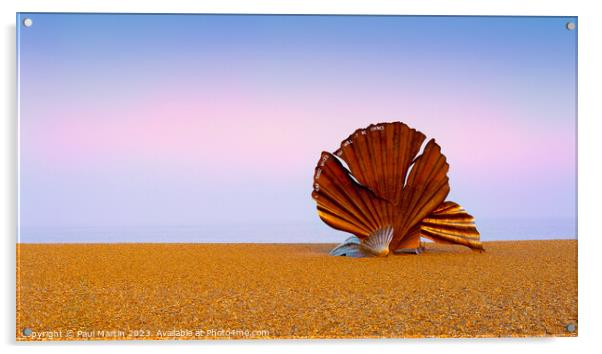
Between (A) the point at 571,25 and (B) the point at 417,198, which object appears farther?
(B) the point at 417,198

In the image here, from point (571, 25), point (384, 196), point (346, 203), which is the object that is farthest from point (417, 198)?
point (571, 25)

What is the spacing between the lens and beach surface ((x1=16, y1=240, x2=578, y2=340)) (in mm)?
4660

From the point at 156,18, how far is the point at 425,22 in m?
1.87

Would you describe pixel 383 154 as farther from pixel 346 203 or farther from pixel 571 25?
pixel 571 25

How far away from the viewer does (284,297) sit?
496 centimetres

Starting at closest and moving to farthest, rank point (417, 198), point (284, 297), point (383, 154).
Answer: point (284, 297)
point (383, 154)
point (417, 198)

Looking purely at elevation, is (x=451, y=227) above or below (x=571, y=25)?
below

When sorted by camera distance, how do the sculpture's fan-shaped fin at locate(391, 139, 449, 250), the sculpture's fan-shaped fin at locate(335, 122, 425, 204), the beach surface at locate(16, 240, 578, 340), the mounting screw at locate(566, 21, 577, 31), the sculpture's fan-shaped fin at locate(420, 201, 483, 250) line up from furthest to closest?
the sculpture's fan-shaped fin at locate(391, 139, 449, 250) → the sculpture's fan-shaped fin at locate(420, 201, 483, 250) → the sculpture's fan-shaped fin at locate(335, 122, 425, 204) → the mounting screw at locate(566, 21, 577, 31) → the beach surface at locate(16, 240, 578, 340)

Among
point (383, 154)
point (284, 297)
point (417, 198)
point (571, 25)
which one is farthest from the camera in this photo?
point (417, 198)

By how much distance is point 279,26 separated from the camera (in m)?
5.12

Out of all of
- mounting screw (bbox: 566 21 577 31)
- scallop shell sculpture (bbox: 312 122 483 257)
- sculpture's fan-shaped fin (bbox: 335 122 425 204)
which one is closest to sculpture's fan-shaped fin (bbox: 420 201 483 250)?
scallop shell sculpture (bbox: 312 122 483 257)

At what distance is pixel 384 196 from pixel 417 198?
1.02 ft

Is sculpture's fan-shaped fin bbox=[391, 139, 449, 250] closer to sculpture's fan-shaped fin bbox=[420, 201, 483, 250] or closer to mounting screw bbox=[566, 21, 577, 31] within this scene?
sculpture's fan-shaped fin bbox=[420, 201, 483, 250]
